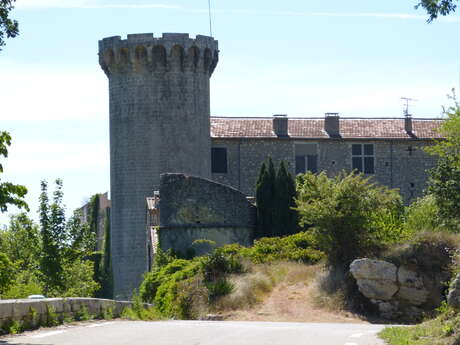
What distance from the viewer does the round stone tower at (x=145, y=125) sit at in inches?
1933

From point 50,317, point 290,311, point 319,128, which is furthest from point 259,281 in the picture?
point 319,128

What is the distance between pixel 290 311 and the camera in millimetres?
27219

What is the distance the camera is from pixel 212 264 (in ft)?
98.2

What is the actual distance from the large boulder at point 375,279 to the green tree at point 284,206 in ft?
40.9

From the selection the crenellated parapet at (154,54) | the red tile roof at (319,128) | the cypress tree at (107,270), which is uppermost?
the crenellated parapet at (154,54)

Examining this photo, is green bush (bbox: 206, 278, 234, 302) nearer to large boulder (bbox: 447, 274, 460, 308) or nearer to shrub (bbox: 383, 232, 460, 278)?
shrub (bbox: 383, 232, 460, 278)

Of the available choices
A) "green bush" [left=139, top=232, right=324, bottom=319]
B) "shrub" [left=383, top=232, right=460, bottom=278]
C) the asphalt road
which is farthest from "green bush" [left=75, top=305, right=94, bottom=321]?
"shrub" [left=383, top=232, right=460, bottom=278]

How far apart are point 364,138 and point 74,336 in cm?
4436

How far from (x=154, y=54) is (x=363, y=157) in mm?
13944

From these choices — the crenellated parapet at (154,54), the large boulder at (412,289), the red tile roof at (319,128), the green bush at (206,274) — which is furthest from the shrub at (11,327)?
the red tile roof at (319,128)

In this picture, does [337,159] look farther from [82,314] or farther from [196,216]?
[82,314]

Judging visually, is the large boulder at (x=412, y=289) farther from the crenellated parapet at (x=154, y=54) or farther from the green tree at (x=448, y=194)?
the crenellated parapet at (x=154, y=54)

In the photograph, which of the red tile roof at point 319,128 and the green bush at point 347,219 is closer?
the green bush at point 347,219

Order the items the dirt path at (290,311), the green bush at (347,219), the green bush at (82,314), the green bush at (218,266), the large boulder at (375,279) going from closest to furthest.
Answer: the green bush at (82,314) → the dirt path at (290,311) → the large boulder at (375,279) → the green bush at (347,219) → the green bush at (218,266)
